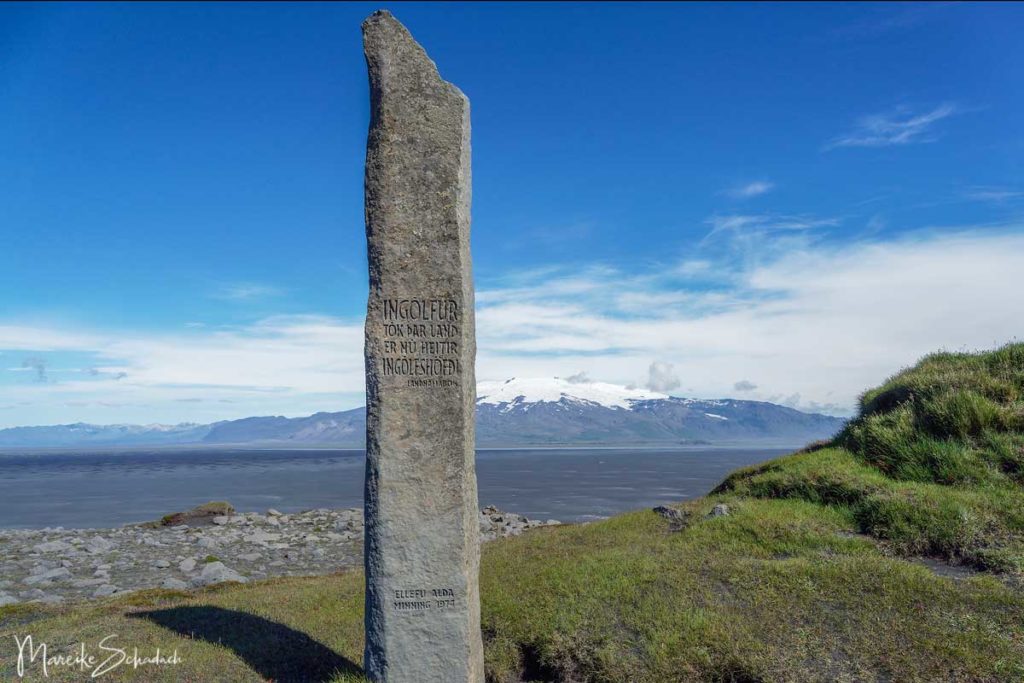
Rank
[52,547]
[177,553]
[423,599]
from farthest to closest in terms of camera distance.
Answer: [52,547] → [177,553] → [423,599]

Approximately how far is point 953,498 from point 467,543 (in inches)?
366

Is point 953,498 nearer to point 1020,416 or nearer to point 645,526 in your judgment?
point 1020,416

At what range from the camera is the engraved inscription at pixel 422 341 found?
8609 millimetres

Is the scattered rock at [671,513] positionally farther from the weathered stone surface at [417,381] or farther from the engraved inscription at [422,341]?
the engraved inscription at [422,341]

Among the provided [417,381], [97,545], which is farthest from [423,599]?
[97,545]

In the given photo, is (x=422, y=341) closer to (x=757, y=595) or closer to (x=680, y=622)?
(x=680, y=622)

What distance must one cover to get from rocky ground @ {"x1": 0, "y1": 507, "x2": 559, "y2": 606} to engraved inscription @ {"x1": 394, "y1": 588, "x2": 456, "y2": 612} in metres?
11.8

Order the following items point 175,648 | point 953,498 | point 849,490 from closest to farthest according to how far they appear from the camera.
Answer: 1. point 175,648
2. point 953,498
3. point 849,490

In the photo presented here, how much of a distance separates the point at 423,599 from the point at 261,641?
3366 millimetres

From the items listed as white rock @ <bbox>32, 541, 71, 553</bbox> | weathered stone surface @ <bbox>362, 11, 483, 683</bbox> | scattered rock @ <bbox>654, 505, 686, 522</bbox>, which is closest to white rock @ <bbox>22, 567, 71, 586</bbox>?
white rock @ <bbox>32, 541, 71, 553</bbox>

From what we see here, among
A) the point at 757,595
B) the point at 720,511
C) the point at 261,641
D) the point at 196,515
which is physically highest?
the point at 720,511

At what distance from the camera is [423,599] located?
852 cm

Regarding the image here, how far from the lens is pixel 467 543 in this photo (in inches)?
337

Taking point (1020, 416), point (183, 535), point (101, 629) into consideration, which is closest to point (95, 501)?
point (183, 535)
